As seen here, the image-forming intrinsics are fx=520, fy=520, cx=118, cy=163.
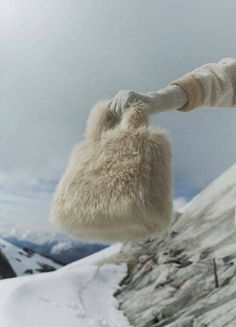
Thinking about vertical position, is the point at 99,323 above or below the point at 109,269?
below

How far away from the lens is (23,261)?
128 inches

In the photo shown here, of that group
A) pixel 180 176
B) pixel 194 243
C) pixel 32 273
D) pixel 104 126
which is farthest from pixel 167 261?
pixel 104 126

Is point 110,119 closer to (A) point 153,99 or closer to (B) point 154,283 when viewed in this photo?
(A) point 153,99

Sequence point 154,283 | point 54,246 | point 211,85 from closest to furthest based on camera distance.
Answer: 1. point 211,85
2. point 54,246
3. point 154,283

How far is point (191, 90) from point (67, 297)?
2744mm

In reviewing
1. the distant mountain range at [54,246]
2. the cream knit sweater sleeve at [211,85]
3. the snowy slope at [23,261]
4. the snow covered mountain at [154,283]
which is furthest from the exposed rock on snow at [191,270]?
the cream knit sweater sleeve at [211,85]

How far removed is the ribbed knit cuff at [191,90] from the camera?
2.14ft

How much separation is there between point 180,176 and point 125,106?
257cm

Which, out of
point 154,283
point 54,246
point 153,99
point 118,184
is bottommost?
point 118,184

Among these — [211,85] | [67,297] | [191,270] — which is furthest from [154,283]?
[211,85]

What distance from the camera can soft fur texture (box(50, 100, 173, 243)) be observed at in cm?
55

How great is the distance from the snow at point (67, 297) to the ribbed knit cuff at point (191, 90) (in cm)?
251

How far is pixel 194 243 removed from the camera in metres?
3.26

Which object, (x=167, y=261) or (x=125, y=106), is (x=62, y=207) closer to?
(x=125, y=106)
